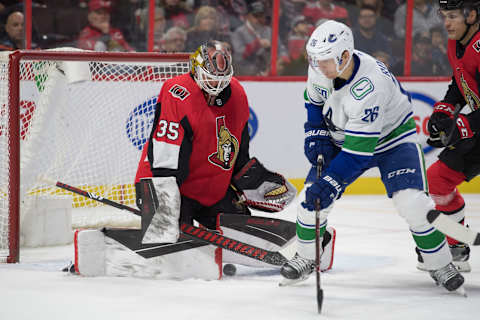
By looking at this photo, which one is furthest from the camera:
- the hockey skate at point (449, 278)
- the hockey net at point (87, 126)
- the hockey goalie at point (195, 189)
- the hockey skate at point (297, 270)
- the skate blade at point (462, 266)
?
the hockey net at point (87, 126)

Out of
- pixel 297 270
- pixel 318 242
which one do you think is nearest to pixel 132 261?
pixel 297 270

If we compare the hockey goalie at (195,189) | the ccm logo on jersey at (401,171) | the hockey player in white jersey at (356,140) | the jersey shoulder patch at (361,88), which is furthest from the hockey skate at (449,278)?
the jersey shoulder patch at (361,88)

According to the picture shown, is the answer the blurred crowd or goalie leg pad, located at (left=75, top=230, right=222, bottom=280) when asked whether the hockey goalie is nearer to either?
goalie leg pad, located at (left=75, top=230, right=222, bottom=280)

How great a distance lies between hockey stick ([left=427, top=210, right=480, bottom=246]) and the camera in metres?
3.02

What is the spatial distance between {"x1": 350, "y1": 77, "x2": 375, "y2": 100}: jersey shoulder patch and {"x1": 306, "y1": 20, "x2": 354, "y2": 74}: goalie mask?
76 mm

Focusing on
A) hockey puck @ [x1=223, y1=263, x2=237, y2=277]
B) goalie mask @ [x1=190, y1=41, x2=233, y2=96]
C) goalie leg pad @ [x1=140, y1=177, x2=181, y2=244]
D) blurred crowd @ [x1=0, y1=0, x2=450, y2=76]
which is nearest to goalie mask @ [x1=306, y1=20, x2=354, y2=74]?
goalie mask @ [x1=190, y1=41, x2=233, y2=96]

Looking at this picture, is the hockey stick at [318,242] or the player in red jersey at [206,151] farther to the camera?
the player in red jersey at [206,151]

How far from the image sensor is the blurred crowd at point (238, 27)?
601 cm

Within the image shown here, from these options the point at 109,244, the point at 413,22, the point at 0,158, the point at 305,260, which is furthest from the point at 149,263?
the point at 413,22

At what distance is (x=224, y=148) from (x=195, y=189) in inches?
8.7

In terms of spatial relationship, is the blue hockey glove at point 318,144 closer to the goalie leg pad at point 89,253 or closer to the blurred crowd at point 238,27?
the goalie leg pad at point 89,253

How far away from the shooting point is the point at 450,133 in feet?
11.0

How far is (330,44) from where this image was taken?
298cm

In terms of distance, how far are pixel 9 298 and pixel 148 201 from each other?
2.15 feet
